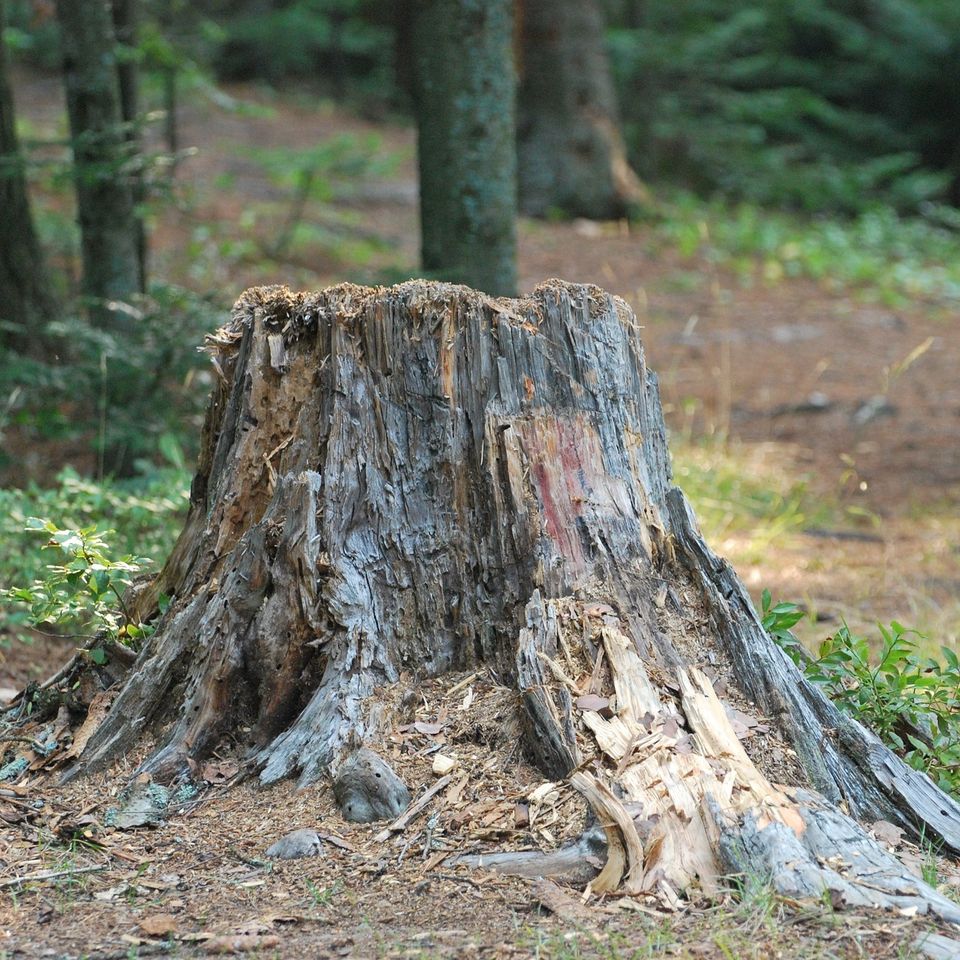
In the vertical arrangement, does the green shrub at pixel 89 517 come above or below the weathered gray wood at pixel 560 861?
below

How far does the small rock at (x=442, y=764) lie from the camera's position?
2.74 meters

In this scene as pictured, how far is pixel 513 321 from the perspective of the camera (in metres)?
3.05

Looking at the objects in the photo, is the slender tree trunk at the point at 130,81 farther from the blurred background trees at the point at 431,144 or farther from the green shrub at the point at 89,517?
the green shrub at the point at 89,517

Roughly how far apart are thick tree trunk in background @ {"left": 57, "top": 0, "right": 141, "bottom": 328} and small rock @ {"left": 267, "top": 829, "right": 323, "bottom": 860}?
11.3 ft

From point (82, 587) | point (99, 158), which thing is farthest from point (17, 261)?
point (82, 587)

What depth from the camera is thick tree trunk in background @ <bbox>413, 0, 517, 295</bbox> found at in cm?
546

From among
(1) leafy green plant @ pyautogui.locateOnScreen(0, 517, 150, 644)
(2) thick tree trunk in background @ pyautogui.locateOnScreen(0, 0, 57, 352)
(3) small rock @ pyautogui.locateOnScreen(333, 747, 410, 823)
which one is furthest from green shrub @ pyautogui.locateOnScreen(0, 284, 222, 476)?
(3) small rock @ pyautogui.locateOnScreen(333, 747, 410, 823)

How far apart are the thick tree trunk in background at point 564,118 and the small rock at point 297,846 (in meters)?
11.1

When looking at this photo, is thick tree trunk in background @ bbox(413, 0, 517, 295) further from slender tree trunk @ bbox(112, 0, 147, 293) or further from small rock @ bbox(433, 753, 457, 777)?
small rock @ bbox(433, 753, 457, 777)

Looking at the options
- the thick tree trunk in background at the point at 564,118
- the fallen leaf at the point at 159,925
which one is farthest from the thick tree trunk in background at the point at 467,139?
the thick tree trunk in background at the point at 564,118

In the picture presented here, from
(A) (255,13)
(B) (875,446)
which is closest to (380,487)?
(B) (875,446)

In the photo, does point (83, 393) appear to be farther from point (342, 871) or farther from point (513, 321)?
point (342, 871)

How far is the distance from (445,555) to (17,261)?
4.35m

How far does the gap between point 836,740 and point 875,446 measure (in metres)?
4.88
